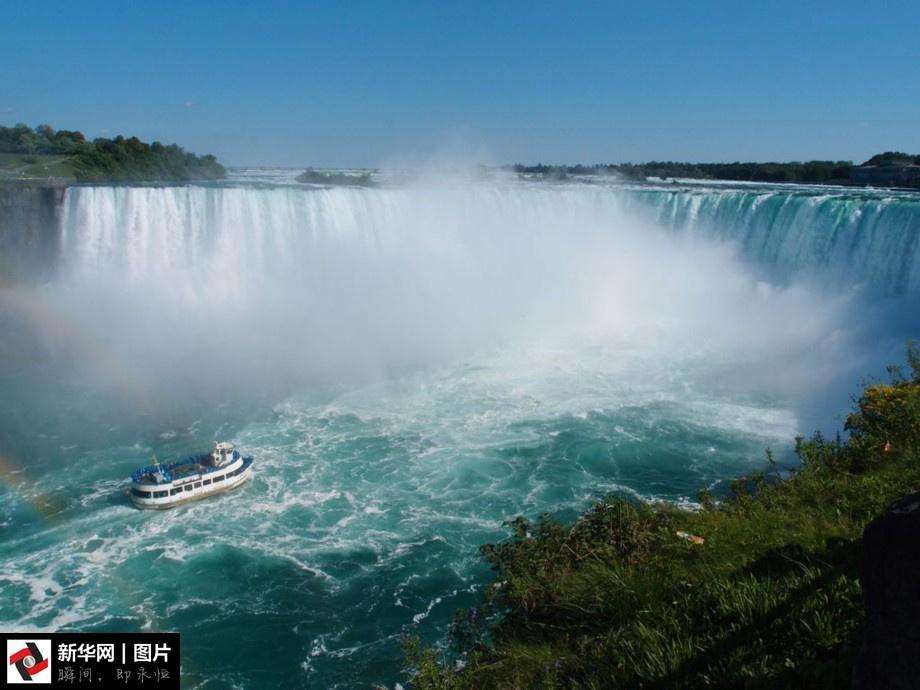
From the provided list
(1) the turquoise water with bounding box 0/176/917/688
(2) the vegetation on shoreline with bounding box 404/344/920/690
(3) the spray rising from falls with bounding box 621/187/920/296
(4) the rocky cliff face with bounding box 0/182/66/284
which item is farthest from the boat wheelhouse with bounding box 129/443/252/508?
(3) the spray rising from falls with bounding box 621/187/920/296

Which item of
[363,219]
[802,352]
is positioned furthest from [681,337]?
[363,219]

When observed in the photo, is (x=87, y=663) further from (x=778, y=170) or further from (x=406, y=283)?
(x=778, y=170)

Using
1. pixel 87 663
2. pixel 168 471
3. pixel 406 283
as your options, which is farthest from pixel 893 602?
pixel 406 283

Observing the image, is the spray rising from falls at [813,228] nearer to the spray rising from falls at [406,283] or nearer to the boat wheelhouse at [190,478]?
the spray rising from falls at [406,283]

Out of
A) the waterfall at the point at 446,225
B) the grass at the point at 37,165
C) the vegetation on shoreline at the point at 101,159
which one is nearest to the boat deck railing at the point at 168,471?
the waterfall at the point at 446,225

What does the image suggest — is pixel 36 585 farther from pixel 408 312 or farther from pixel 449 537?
pixel 408 312

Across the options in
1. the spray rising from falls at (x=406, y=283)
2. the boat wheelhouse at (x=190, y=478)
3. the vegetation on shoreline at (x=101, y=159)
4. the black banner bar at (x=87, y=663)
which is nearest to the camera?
the black banner bar at (x=87, y=663)
